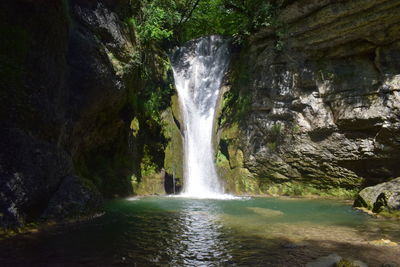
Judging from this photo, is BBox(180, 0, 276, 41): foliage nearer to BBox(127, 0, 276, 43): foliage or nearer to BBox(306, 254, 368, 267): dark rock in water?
BBox(127, 0, 276, 43): foliage

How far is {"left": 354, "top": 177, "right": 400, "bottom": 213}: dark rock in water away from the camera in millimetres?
9586

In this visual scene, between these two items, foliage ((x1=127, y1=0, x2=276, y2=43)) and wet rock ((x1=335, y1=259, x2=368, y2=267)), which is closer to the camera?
wet rock ((x1=335, y1=259, x2=368, y2=267))

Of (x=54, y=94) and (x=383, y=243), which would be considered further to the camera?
(x=54, y=94)

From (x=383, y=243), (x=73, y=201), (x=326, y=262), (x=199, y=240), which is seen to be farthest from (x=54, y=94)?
(x=383, y=243)

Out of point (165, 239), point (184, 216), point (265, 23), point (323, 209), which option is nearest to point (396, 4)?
point (265, 23)

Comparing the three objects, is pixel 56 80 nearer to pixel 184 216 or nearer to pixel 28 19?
pixel 28 19

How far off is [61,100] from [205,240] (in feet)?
17.8

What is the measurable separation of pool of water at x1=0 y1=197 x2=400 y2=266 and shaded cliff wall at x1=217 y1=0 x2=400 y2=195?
16.5 feet

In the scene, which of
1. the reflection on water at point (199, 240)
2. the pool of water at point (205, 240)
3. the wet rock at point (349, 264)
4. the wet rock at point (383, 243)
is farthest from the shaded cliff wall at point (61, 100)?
the wet rock at point (383, 243)

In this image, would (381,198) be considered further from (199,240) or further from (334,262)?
(199,240)

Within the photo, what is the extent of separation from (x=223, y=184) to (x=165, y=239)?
392 inches

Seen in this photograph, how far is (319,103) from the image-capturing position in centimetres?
1484

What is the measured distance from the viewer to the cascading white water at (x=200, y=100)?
54.4 ft

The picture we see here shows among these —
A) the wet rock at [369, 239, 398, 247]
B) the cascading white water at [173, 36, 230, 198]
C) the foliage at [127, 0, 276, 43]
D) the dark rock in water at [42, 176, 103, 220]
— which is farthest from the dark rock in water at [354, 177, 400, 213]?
the foliage at [127, 0, 276, 43]
